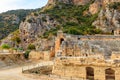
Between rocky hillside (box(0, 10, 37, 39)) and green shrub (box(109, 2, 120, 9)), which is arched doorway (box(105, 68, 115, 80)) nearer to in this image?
green shrub (box(109, 2, 120, 9))

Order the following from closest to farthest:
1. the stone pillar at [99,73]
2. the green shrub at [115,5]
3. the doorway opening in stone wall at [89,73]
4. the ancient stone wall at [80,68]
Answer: the ancient stone wall at [80,68], the stone pillar at [99,73], the doorway opening in stone wall at [89,73], the green shrub at [115,5]

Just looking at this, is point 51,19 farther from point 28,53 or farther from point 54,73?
point 54,73

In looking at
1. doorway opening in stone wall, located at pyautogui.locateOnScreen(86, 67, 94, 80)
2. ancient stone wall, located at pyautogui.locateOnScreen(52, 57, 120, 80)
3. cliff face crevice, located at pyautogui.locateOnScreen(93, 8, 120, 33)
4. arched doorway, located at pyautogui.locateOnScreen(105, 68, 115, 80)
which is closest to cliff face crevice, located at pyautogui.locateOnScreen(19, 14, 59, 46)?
cliff face crevice, located at pyautogui.locateOnScreen(93, 8, 120, 33)

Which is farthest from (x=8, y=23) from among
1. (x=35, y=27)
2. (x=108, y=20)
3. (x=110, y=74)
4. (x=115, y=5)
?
(x=110, y=74)

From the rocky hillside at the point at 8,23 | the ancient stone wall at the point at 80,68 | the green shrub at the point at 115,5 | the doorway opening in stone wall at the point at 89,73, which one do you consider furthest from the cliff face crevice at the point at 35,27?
the doorway opening in stone wall at the point at 89,73

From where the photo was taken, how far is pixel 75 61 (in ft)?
100

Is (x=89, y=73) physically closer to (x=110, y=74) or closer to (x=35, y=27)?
(x=110, y=74)

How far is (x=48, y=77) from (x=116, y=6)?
193ft

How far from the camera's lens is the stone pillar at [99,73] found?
28.6m

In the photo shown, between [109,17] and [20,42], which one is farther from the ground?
[109,17]

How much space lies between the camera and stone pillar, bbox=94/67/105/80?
28.6 m

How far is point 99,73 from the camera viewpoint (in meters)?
28.8

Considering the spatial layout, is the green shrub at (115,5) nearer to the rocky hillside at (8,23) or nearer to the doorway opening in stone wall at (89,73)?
the doorway opening in stone wall at (89,73)

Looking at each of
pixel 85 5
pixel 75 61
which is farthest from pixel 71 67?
pixel 85 5
